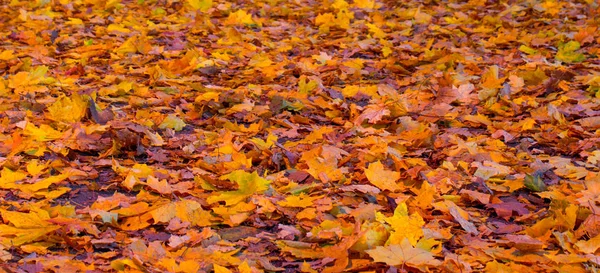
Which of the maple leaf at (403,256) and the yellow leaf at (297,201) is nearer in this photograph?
the maple leaf at (403,256)

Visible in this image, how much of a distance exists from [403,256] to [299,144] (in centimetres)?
131

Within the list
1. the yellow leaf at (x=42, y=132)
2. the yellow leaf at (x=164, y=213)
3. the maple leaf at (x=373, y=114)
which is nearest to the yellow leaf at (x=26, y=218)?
the yellow leaf at (x=164, y=213)

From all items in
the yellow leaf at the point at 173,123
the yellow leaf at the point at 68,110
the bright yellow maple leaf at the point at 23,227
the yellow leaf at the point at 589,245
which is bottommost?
the yellow leaf at the point at 173,123

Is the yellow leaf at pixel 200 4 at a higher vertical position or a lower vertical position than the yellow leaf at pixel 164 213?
lower

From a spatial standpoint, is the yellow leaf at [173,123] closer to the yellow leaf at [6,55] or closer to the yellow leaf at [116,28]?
the yellow leaf at [6,55]

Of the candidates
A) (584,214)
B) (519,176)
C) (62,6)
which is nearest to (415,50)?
(519,176)

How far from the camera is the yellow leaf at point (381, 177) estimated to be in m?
3.06

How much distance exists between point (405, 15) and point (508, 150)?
3.15 metres

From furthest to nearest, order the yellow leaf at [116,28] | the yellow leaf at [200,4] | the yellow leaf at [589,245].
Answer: the yellow leaf at [200,4]
the yellow leaf at [116,28]
the yellow leaf at [589,245]

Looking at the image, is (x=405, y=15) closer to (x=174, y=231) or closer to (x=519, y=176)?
(x=519, y=176)

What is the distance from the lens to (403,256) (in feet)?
7.88

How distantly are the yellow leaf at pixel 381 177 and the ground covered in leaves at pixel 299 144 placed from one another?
1cm

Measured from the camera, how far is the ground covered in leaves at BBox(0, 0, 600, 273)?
2.61 meters

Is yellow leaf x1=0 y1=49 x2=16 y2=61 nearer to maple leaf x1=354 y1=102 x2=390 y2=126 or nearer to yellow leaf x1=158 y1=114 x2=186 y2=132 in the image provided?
yellow leaf x1=158 y1=114 x2=186 y2=132
